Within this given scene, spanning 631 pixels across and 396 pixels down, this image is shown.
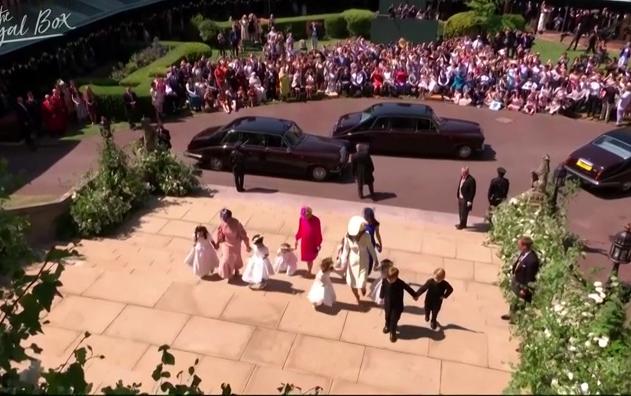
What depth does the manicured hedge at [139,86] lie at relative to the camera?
66.2 ft

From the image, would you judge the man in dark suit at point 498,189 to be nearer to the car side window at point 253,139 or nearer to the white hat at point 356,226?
the white hat at point 356,226

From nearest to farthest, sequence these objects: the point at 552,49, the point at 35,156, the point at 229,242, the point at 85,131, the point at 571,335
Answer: the point at 571,335, the point at 229,242, the point at 35,156, the point at 85,131, the point at 552,49

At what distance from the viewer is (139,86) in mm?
21031

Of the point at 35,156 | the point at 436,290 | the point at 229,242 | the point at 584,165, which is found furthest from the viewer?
the point at 35,156

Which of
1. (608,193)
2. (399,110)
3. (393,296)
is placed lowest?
(608,193)

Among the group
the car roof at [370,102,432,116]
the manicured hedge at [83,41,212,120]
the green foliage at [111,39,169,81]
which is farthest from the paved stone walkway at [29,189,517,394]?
the green foliage at [111,39,169,81]

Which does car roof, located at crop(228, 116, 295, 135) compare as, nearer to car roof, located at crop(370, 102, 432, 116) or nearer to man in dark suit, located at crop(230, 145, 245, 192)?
man in dark suit, located at crop(230, 145, 245, 192)

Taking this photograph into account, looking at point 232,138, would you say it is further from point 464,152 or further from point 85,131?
point 464,152

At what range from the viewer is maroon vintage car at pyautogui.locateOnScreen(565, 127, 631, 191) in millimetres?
15453

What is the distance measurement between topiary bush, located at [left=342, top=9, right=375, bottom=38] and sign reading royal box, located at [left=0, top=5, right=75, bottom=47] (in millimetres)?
12833

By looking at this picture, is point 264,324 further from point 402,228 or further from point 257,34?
point 257,34

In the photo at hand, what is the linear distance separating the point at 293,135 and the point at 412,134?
3.38m

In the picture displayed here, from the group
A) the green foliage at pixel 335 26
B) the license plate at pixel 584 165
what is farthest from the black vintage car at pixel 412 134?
the green foliage at pixel 335 26

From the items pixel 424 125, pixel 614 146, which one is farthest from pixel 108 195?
pixel 614 146
